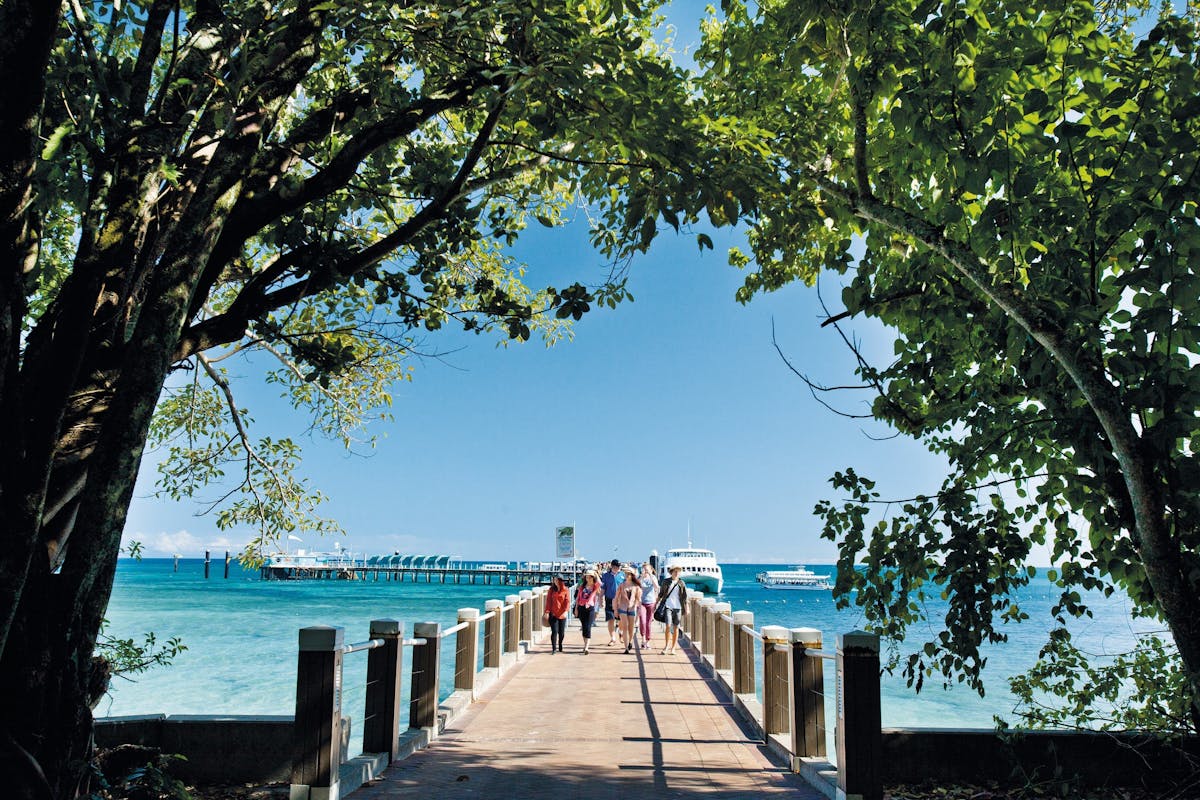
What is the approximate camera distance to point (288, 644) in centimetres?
4644

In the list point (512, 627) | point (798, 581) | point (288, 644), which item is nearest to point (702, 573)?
point (288, 644)

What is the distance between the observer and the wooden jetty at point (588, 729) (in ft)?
22.5

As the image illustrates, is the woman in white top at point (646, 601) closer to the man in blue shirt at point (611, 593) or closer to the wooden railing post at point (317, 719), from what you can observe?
the man in blue shirt at point (611, 593)

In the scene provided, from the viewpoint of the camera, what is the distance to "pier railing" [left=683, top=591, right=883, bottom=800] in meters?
6.94

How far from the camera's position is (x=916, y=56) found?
553 cm

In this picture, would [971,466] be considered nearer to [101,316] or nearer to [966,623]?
[966,623]

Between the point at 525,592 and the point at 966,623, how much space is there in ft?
55.1

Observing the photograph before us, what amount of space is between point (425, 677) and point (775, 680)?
3777 mm

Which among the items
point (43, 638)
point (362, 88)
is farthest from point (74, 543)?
point (362, 88)

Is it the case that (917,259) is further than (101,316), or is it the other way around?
(917,259)

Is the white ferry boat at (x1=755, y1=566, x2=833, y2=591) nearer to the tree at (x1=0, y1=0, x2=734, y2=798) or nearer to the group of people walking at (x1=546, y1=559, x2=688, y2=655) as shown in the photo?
the group of people walking at (x1=546, y1=559, x2=688, y2=655)

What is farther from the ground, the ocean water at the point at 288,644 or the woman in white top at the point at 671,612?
the woman in white top at the point at 671,612

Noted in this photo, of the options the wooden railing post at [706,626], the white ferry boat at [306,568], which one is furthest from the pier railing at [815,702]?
the white ferry boat at [306,568]

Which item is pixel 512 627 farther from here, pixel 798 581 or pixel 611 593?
pixel 798 581
